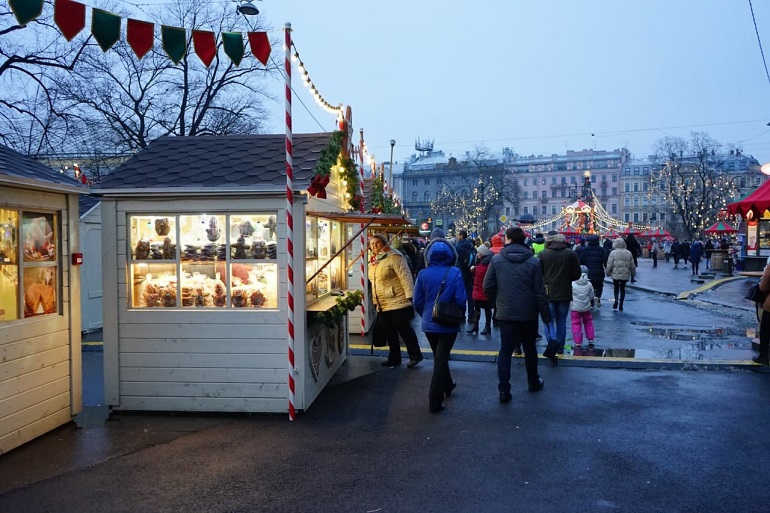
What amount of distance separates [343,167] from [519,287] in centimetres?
339

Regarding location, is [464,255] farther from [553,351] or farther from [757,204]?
[757,204]

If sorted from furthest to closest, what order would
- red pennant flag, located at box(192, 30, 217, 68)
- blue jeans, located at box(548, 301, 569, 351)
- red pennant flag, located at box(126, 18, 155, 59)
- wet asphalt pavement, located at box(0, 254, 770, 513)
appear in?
blue jeans, located at box(548, 301, 569, 351) → red pennant flag, located at box(192, 30, 217, 68) → red pennant flag, located at box(126, 18, 155, 59) → wet asphalt pavement, located at box(0, 254, 770, 513)

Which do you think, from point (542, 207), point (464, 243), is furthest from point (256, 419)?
point (542, 207)

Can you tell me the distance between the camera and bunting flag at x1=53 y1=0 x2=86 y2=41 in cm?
558

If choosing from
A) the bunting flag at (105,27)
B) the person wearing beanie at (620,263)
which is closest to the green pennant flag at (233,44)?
the bunting flag at (105,27)

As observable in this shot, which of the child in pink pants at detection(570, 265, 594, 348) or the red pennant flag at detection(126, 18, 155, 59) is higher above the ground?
the red pennant flag at detection(126, 18, 155, 59)

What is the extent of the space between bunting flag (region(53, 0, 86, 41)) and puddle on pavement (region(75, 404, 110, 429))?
12.6 ft

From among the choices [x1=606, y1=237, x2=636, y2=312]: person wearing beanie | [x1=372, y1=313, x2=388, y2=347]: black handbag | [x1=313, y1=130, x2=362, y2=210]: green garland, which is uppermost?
[x1=313, y1=130, x2=362, y2=210]: green garland

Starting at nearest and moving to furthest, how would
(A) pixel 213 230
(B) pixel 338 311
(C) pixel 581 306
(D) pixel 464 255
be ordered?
(A) pixel 213 230, (B) pixel 338 311, (C) pixel 581 306, (D) pixel 464 255

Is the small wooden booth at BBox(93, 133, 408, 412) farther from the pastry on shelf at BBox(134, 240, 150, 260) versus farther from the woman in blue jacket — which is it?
the woman in blue jacket

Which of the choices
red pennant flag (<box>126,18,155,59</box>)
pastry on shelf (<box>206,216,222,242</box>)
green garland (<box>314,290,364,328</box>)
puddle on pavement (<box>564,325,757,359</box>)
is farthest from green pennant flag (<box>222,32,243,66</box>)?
puddle on pavement (<box>564,325,757,359</box>)

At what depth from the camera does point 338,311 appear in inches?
298

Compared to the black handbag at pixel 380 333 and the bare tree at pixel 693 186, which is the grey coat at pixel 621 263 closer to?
the black handbag at pixel 380 333

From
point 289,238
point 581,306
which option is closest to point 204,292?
point 289,238
